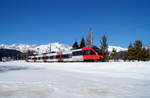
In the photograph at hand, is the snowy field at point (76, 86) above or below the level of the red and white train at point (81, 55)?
below

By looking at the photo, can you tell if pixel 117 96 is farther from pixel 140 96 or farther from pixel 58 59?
pixel 58 59

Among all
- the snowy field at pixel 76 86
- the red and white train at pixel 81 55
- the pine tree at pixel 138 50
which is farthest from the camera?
the pine tree at pixel 138 50

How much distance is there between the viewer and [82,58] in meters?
28.5

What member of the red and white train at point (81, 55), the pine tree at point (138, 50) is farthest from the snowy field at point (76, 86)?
the pine tree at point (138, 50)

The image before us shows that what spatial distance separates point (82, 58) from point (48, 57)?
66.9 feet

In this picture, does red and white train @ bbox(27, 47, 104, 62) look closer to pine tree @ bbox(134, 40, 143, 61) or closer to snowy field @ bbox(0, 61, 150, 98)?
snowy field @ bbox(0, 61, 150, 98)

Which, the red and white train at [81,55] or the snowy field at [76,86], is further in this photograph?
the red and white train at [81,55]

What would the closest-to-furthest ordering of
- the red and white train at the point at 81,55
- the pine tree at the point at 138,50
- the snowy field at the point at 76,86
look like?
the snowy field at the point at 76,86 < the red and white train at the point at 81,55 < the pine tree at the point at 138,50

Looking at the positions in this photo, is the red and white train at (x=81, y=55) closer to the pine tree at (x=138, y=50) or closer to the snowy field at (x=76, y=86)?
the snowy field at (x=76, y=86)

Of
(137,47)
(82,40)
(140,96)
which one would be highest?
(82,40)

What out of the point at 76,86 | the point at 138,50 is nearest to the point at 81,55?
the point at 76,86

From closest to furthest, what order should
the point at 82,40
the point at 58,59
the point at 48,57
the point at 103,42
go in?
the point at 58,59
the point at 48,57
the point at 103,42
the point at 82,40

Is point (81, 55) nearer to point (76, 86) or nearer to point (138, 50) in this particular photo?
point (76, 86)

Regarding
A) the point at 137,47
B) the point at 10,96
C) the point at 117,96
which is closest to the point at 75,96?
the point at 117,96
